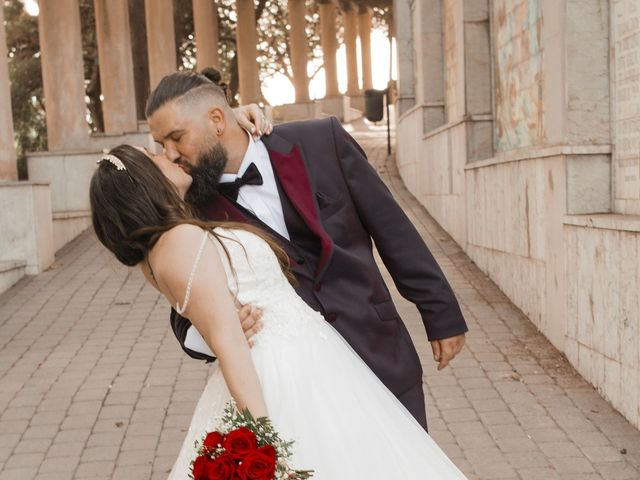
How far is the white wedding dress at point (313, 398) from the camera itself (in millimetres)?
3244

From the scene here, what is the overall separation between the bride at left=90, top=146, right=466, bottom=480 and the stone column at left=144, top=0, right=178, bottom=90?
1956 centimetres

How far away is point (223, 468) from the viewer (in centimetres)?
261

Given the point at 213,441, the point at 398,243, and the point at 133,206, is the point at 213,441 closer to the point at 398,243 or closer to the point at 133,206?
the point at 133,206

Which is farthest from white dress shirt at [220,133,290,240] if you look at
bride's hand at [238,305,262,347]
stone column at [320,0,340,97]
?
stone column at [320,0,340,97]

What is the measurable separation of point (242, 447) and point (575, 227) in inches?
219

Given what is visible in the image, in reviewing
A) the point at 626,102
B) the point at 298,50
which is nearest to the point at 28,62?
the point at 298,50

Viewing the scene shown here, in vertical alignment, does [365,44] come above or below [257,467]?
above

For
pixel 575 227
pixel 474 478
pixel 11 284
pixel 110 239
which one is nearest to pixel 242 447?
pixel 110 239

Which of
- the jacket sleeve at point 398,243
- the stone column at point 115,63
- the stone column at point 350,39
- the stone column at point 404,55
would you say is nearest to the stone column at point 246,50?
the stone column at point 115,63

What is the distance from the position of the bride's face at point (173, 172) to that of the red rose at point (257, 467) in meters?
0.98

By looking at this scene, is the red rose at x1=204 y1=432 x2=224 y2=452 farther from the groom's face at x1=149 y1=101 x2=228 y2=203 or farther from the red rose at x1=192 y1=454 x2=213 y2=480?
the groom's face at x1=149 y1=101 x2=228 y2=203

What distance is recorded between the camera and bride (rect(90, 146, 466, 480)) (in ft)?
10.2

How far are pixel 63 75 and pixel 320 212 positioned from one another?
15.9m

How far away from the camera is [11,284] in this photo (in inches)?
509
